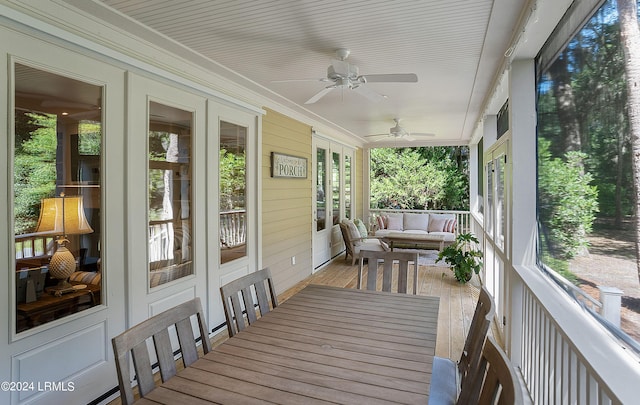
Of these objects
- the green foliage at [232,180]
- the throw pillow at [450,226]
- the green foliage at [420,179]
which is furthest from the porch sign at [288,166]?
the green foliage at [420,179]

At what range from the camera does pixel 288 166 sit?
5000mm

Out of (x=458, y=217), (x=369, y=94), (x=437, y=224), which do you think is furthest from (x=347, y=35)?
(x=458, y=217)

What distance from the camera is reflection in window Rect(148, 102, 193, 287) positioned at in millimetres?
2824

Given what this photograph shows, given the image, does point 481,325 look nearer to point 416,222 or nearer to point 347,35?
point 347,35

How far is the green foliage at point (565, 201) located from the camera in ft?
5.45

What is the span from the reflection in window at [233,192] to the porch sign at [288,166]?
643 millimetres

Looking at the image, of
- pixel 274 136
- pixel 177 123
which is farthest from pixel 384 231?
pixel 177 123

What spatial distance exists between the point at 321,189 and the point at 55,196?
4565 millimetres

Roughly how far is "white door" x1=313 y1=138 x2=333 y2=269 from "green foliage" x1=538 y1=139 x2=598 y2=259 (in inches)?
A: 155

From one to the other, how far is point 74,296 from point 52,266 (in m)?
0.25

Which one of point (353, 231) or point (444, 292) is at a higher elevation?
point (353, 231)

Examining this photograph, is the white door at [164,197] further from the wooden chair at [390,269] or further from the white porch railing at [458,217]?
the white porch railing at [458,217]

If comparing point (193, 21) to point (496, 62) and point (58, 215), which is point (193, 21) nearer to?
point (58, 215)

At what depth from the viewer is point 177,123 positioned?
10.1 ft
